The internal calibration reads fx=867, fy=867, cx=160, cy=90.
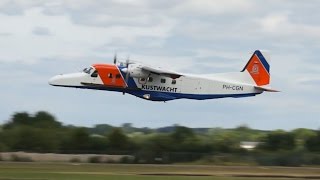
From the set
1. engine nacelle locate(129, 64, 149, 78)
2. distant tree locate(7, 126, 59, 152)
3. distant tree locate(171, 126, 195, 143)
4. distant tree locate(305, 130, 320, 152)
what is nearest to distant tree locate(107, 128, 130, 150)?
distant tree locate(171, 126, 195, 143)

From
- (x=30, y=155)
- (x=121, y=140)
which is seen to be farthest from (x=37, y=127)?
(x=30, y=155)

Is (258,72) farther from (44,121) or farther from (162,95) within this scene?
(44,121)

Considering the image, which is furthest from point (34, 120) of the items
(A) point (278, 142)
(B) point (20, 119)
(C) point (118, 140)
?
(A) point (278, 142)

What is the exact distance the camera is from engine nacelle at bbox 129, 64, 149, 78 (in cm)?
7538

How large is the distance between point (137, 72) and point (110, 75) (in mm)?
2481

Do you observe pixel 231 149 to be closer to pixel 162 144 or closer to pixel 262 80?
pixel 162 144

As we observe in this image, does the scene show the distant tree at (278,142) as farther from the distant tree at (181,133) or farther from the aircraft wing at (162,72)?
the aircraft wing at (162,72)

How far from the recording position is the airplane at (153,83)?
246ft

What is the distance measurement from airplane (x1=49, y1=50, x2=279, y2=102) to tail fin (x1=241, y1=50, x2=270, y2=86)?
0.89 meters

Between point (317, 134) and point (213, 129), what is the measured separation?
21783mm

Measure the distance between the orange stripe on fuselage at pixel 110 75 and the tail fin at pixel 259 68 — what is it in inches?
455

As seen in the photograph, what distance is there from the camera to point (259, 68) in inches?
3081

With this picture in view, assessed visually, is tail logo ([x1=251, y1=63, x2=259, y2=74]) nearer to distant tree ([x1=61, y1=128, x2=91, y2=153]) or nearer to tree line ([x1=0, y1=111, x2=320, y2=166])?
tree line ([x1=0, y1=111, x2=320, y2=166])

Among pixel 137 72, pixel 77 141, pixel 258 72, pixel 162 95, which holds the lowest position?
pixel 77 141
